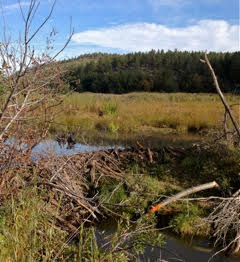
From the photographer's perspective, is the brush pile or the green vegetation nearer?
the brush pile

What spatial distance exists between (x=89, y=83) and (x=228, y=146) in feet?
144

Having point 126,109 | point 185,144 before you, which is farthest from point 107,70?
point 185,144

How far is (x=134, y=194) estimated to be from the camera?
18.8 ft

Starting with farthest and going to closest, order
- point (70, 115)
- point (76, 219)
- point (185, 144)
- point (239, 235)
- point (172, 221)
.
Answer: point (70, 115), point (185, 144), point (172, 221), point (76, 219), point (239, 235)

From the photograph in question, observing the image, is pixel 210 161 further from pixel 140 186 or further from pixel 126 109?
pixel 126 109

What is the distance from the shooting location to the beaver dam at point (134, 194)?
4.11 m

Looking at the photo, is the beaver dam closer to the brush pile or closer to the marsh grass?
the brush pile

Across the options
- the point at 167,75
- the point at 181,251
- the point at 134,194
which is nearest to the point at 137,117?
the point at 134,194

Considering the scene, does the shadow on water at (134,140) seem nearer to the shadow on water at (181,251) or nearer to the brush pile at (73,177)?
the brush pile at (73,177)

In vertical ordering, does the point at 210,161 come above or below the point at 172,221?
above

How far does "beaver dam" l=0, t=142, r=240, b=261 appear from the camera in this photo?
4113 millimetres

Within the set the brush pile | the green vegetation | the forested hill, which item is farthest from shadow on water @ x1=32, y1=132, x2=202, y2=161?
the forested hill

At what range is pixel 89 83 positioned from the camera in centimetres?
4953

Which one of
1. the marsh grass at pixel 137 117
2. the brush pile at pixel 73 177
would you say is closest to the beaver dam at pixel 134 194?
the brush pile at pixel 73 177
